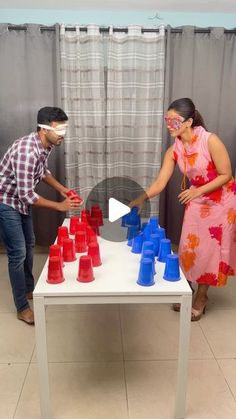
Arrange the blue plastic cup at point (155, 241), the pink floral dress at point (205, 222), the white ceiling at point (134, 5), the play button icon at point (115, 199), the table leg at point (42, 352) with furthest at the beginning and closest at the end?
the white ceiling at point (134, 5) → the pink floral dress at point (205, 222) → the play button icon at point (115, 199) → the blue plastic cup at point (155, 241) → the table leg at point (42, 352)

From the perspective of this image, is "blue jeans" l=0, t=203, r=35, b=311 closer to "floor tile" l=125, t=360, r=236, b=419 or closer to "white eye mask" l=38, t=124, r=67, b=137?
"white eye mask" l=38, t=124, r=67, b=137

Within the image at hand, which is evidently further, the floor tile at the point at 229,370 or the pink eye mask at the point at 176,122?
the pink eye mask at the point at 176,122

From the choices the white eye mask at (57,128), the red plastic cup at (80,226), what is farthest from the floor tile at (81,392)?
the white eye mask at (57,128)

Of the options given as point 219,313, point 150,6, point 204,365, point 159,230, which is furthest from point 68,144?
point 204,365

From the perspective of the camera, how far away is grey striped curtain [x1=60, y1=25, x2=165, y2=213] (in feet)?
8.66

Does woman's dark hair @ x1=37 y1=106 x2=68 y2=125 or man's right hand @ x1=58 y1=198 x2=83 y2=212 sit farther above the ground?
woman's dark hair @ x1=37 y1=106 x2=68 y2=125

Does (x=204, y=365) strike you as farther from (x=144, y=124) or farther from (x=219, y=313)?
(x=144, y=124)

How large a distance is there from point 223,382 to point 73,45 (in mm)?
2408

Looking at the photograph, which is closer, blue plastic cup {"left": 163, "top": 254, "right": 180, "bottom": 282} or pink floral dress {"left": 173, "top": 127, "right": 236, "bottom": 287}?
blue plastic cup {"left": 163, "top": 254, "right": 180, "bottom": 282}

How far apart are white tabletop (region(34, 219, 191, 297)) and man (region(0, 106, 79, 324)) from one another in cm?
45

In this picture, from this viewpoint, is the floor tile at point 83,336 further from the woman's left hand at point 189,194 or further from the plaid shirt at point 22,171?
the woman's left hand at point 189,194

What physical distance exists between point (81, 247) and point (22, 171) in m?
0.49

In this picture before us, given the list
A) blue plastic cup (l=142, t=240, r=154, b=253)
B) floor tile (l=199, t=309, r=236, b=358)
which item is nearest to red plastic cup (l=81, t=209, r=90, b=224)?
blue plastic cup (l=142, t=240, r=154, b=253)

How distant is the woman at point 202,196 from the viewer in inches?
71.7
